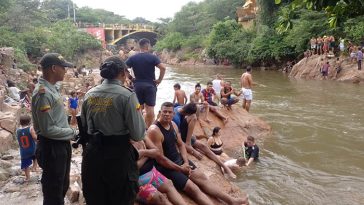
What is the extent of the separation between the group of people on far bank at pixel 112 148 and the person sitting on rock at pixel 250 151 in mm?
3499

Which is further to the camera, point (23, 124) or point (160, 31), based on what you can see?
point (160, 31)

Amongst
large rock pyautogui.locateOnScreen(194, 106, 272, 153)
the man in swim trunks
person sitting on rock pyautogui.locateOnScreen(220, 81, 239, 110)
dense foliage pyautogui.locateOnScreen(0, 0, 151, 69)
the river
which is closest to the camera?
the man in swim trunks

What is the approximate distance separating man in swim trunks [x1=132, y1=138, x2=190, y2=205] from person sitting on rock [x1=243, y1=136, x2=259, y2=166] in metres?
4.31

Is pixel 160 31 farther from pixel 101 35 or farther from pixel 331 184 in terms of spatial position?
pixel 331 184

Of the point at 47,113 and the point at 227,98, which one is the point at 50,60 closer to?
the point at 47,113

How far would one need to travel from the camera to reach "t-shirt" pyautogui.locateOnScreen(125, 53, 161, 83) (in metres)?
5.84

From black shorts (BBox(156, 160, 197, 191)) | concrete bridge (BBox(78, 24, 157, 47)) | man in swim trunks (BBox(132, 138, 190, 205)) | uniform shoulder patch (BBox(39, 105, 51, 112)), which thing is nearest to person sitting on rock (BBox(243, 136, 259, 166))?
black shorts (BBox(156, 160, 197, 191))

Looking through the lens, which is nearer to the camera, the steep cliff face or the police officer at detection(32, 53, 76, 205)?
the police officer at detection(32, 53, 76, 205)

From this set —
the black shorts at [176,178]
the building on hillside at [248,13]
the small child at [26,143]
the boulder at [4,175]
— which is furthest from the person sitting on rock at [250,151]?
the building on hillside at [248,13]

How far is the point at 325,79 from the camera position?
2236 cm

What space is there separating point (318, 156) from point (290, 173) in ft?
4.75

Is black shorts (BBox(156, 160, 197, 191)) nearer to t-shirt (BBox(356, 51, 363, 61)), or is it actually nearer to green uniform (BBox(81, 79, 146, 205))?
green uniform (BBox(81, 79, 146, 205))

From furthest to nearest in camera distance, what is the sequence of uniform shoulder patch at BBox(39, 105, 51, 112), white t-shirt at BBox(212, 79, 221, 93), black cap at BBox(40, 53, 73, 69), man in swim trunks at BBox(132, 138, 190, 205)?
white t-shirt at BBox(212, 79, 221, 93) → man in swim trunks at BBox(132, 138, 190, 205) → black cap at BBox(40, 53, 73, 69) → uniform shoulder patch at BBox(39, 105, 51, 112)

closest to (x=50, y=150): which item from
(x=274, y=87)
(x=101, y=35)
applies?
(x=274, y=87)
